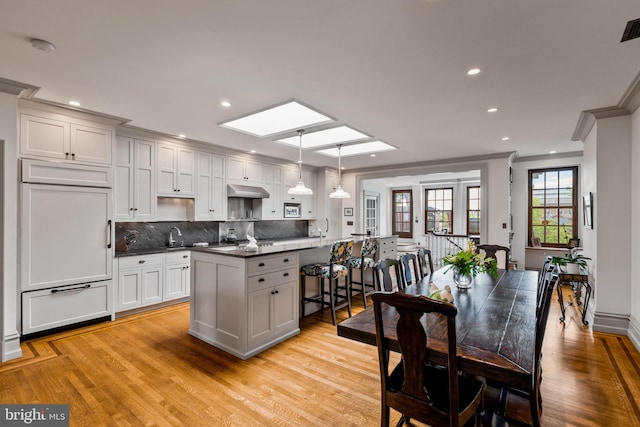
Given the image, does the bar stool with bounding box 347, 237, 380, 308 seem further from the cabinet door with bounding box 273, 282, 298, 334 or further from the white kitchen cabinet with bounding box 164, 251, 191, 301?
the white kitchen cabinet with bounding box 164, 251, 191, 301

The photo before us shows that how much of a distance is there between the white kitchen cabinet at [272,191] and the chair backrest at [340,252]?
8.69ft

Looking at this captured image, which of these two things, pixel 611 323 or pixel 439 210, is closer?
pixel 611 323

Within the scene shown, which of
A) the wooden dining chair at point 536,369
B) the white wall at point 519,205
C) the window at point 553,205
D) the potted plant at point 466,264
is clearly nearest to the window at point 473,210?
the window at point 553,205

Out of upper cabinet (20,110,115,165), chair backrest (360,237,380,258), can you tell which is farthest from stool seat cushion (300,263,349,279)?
upper cabinet (20,110,115,165)

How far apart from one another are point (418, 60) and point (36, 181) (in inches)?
160

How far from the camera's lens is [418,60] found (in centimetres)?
235

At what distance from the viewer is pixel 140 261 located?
4145 mm

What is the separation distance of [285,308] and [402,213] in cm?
807

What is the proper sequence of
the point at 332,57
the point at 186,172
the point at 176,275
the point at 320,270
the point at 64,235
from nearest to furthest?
the point at 332,57, the point at 64,235, the point at 320,270, the point at 176,275, the point at 186,172

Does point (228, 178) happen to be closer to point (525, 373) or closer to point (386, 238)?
point (386, 238)

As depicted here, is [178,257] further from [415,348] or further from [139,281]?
[415,348]

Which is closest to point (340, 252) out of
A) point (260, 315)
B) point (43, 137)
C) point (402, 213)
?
point (260, 315)

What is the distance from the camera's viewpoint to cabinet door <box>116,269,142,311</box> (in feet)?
13.0

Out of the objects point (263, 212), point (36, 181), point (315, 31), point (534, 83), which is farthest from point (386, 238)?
point (36, 181)
